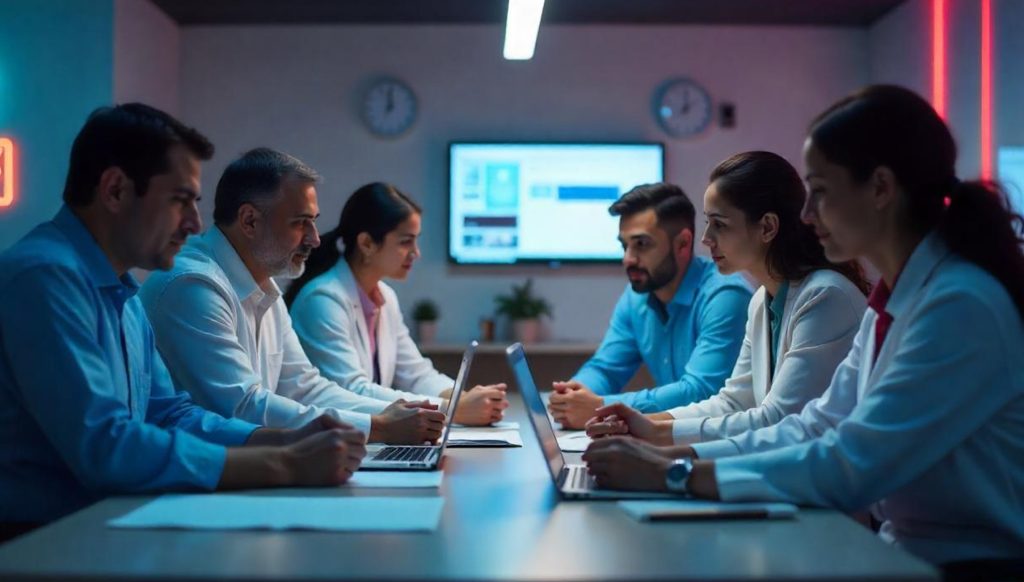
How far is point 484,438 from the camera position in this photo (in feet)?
7.63

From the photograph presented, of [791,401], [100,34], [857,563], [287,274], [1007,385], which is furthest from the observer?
[100,34]

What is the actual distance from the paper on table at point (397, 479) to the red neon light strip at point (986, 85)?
11.3 ft

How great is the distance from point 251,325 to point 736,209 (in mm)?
1248

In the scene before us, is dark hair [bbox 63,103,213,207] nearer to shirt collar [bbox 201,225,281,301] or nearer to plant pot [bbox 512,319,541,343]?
shirt collar [bbox 201,225,281,301]

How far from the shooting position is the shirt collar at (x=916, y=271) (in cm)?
152

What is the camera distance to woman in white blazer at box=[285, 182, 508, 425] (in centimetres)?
316

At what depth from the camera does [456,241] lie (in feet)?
18.0

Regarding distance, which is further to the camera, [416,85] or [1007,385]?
[416,85]

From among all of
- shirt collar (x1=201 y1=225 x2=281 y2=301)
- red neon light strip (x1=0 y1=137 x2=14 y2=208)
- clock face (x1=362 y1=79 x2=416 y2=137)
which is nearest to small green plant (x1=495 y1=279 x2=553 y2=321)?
clock face (x1=362 y1=79 x2=416 y2=137)

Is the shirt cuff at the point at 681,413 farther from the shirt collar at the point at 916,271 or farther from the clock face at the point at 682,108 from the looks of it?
the clock face at the point at 682,108

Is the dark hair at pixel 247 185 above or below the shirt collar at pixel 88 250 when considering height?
above

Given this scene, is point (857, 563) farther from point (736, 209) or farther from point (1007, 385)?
point (736, 209)

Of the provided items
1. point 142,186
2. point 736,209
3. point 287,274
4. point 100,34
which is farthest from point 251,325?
point 100,34

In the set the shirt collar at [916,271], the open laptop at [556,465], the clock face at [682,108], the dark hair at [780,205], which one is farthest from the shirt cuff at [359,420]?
the clock face at [682,108]
